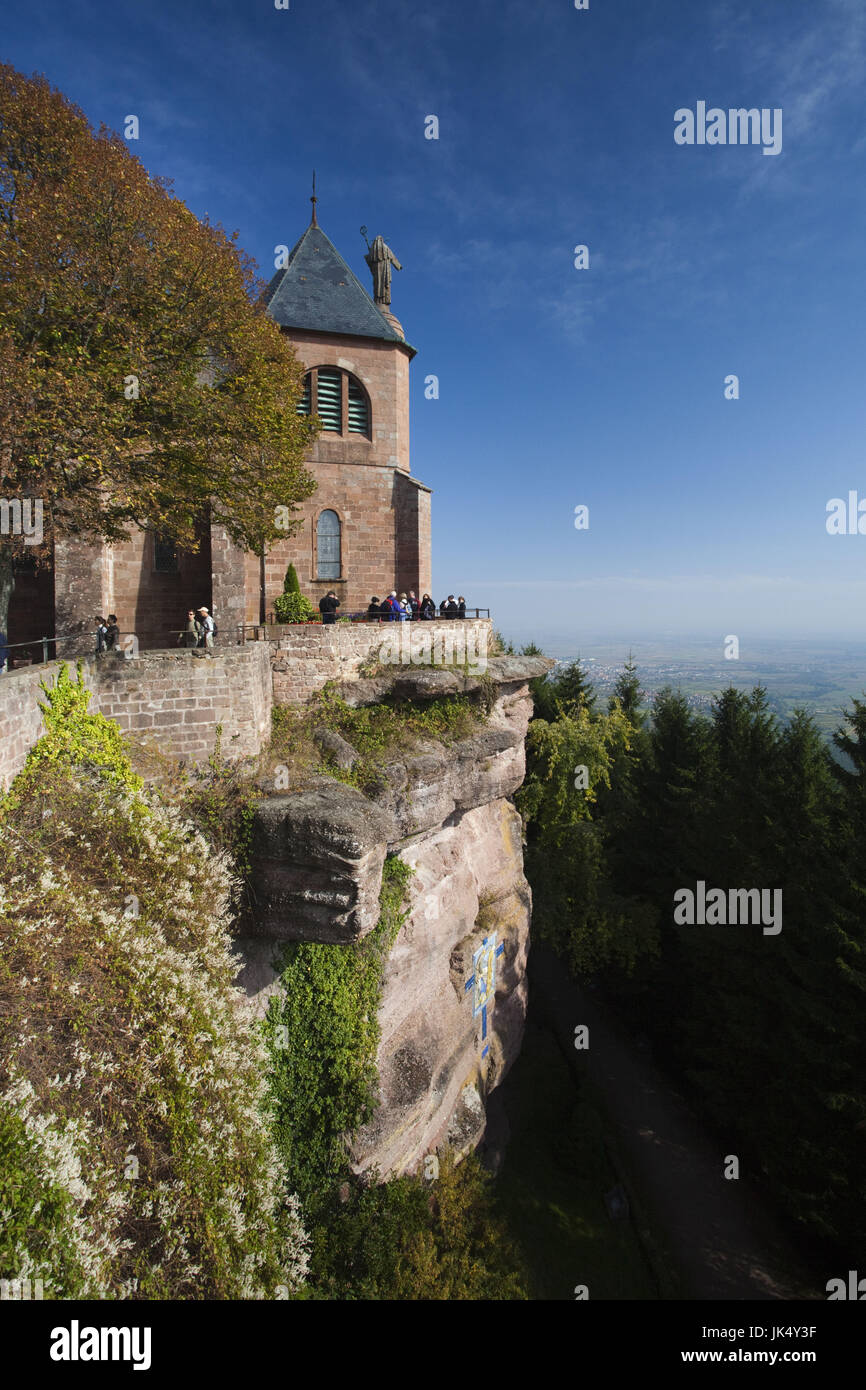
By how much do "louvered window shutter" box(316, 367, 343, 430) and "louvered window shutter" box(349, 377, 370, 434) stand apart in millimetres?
423

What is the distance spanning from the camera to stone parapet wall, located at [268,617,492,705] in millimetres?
14750

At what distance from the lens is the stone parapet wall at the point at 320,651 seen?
1475 centimetres

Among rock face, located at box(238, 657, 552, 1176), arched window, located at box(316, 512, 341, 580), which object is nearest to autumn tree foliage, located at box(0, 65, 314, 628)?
rock face, located at box(238, 657, 552, 1176)

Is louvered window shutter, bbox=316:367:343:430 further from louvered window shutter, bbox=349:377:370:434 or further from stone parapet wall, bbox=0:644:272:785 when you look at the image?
stone parapet wall, bbox=0:644:272:785

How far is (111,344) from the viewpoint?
444 inches

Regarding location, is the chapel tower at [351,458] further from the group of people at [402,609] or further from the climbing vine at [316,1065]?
the climbing vine at [316,1065]

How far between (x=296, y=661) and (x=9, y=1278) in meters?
11.1

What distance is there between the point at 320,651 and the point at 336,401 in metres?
11.4

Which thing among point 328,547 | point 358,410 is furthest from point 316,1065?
point 358,410

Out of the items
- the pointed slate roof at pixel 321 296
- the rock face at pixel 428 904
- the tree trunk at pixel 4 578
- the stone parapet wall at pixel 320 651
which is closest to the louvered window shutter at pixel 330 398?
the pointed slate roof at pixel 321 296

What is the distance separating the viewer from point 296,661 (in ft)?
48.6

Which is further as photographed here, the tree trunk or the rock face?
the tree trunk
